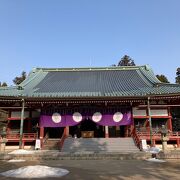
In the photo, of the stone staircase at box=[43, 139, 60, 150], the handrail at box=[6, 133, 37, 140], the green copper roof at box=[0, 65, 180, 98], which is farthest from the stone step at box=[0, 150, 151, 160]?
the handrail at box=[6, 133, 37, 140]

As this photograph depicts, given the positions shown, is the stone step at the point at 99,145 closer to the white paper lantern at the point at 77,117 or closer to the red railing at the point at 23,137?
the white paper lantern at the point at 77,117

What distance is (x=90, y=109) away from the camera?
20766mm

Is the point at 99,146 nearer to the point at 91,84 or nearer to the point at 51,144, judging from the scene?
the point at 51,144

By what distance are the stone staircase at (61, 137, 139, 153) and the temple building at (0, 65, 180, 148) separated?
0.63 m

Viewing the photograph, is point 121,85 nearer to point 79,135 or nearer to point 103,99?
point 103,99

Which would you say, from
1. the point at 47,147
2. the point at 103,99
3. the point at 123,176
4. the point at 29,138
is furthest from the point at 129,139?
the point at 123,176

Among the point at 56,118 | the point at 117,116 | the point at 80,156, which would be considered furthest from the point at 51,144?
the point at 117,116

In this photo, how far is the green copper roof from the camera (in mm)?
19781

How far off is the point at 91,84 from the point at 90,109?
3976 mm

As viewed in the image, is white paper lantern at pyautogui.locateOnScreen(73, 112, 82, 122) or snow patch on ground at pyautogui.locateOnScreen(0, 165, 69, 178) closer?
snow patch on ground at pyautogui.locateOnScreen(0, 165, 69, 178)

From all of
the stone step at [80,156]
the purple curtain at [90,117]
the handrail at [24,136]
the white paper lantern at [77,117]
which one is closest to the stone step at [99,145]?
the purple curtain at [90,117]

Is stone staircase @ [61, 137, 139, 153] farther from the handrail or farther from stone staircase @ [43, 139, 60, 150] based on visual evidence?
the handrail

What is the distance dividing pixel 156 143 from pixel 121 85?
6.44 meters

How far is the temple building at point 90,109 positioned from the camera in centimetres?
1897
